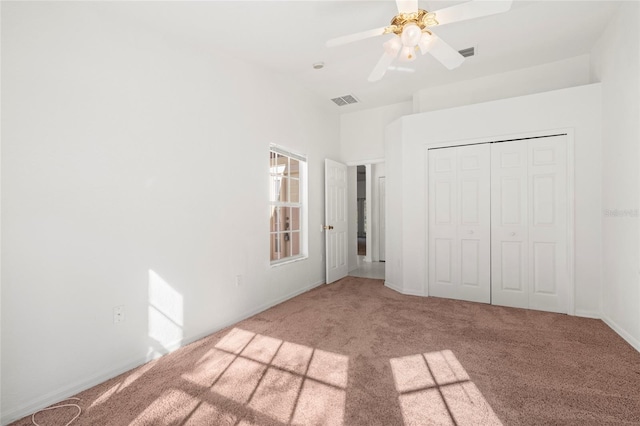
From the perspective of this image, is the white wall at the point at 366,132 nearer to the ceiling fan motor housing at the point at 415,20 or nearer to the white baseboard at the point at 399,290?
the white baseboard at the point at 399,290

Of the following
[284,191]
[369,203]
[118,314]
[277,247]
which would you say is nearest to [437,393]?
[118,314]

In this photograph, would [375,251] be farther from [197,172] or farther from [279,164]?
[197,172]

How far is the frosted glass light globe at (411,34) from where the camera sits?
2.00 m

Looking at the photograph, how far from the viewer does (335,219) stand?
16.7 feet

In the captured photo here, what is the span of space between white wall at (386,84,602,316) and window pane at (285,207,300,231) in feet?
4.59

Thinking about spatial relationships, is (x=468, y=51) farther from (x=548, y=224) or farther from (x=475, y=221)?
(x=548, y=224)

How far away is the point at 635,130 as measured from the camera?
8.38ft

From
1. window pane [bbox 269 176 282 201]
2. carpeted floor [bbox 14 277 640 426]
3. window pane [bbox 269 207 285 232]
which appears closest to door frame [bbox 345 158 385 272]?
window pane [bbox 269 176 282 201]

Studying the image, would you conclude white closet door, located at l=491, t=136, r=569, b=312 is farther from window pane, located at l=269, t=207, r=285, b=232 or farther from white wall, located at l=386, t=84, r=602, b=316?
window pane, located at l=269, t=207, r=285, b=232

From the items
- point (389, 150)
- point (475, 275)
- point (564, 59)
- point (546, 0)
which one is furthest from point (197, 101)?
point (564, 59)

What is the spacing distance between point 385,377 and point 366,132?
4195mm

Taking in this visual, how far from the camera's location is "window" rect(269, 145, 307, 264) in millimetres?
4039

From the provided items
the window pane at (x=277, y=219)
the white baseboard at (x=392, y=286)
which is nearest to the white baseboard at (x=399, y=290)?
the white baseboard at (x=392, y=286)

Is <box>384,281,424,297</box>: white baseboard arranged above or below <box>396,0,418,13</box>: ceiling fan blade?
below
